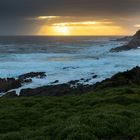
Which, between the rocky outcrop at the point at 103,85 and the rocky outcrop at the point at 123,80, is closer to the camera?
the rocky outcrop at the point at 123,80

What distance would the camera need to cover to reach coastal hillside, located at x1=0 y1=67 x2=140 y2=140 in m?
A: 10.7

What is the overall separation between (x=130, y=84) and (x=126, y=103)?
8.22 m

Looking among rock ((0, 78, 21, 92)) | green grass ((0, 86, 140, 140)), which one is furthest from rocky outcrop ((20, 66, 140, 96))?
green grass ((0, 86, 140, 140))

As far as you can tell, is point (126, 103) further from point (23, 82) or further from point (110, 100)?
point (23, 82)

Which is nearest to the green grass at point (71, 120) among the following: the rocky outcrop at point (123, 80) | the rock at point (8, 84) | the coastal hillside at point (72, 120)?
the coastal hillside at point (72, 120)

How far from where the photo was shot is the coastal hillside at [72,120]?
10742mm

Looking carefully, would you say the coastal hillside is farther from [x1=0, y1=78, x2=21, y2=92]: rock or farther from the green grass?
[x1=0, y1=78, x2=21, y2=92]: rock

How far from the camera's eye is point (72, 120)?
39.8ft

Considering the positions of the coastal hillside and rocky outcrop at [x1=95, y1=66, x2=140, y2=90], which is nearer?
the coastal hillside

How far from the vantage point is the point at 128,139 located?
1044 centimetres

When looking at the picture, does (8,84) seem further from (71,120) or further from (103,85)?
(71,120)

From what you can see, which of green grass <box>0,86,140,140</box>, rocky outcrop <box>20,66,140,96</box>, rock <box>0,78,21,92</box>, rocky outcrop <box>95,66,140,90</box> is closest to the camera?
green grass <box>0,86,140,140</box>

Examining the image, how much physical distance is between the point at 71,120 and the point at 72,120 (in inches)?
3.9

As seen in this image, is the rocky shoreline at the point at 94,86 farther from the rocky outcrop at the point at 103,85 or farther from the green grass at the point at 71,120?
the green grass at the point at 71,120
